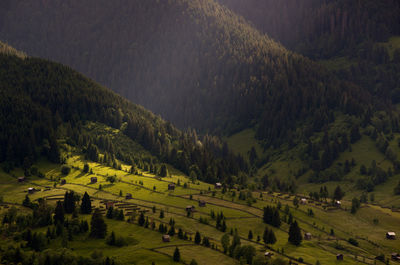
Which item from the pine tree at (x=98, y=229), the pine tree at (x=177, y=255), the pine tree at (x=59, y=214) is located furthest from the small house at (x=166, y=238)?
the pine tree at (x=59, y=214)

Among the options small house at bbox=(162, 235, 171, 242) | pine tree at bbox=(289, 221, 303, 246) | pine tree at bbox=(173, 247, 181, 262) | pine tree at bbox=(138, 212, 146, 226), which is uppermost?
pine tree at bbox=(289, 221, 303, 246)

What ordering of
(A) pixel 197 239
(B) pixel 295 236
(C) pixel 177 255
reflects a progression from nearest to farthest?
1. (C) pixel 177 255
2. (A) pixel 197 239
3. (B) pixel 295 236

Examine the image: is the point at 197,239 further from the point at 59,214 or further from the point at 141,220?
the point at 59,214

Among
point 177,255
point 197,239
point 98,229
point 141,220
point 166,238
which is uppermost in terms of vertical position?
point 141,220

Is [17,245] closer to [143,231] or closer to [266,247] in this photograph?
[143,231]

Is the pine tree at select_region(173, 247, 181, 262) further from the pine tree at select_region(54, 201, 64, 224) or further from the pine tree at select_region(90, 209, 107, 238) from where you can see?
the pine tree at select_region(54, 201, 64, 224)

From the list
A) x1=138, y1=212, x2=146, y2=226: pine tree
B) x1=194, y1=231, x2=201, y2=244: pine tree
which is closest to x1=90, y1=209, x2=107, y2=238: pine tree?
x1=138, y1=212, x2=146, y2=226: pine tree

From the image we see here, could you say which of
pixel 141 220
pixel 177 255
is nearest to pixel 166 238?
pixel 177 255

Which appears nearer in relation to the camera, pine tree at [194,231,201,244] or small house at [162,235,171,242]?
small house at [162,235,171,242]

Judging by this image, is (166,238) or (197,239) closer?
(166,238)

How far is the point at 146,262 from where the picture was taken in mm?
157625

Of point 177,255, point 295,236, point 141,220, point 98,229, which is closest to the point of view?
point 177,255

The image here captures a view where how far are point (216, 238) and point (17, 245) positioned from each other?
7331cm

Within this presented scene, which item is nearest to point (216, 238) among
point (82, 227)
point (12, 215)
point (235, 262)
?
point (235, 262)
